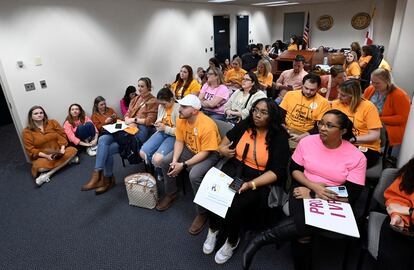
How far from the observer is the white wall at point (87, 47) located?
3.56 metres

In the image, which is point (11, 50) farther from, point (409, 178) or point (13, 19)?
point (409, 178)

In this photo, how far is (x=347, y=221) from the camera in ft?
5.11

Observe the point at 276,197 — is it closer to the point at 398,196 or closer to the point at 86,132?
the point at 398,196

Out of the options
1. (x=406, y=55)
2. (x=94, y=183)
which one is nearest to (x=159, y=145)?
(x=94, y=183)

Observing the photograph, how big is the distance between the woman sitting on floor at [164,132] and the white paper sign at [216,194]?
0.85 metres

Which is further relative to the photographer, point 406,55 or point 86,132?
point 406,55

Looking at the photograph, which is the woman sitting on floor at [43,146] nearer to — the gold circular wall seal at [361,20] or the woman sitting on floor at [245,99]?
the woman sitting on floor at [245,99]

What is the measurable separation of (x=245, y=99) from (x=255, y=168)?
139 centimetres

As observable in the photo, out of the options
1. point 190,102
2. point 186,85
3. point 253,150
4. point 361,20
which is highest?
point 361,20

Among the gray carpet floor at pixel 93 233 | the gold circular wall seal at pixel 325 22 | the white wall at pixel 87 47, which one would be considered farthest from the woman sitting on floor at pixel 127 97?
the gold circular wall seal at pixel 325 22

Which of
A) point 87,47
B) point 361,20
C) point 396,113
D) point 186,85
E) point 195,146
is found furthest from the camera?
point 361,20

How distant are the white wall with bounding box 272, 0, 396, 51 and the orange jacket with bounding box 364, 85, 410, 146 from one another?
9.23 m

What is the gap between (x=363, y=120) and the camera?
2.37 metres

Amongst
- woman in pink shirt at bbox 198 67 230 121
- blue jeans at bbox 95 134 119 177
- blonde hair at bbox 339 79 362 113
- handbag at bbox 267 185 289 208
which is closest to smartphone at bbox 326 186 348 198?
handbag at bbox 267 185 289 208
